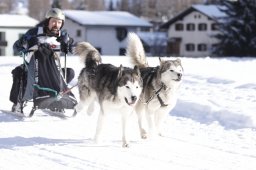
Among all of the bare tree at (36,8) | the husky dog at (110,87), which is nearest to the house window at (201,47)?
the husky dog at (110,87)

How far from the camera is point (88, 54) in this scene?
7.95m

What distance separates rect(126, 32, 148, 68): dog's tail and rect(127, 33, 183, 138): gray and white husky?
52 centimetres

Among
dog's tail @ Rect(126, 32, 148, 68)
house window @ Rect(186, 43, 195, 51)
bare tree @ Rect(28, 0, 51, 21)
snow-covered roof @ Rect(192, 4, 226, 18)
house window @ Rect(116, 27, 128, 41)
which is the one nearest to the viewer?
dog's tail @ Rect(126, 32, 148, 68)

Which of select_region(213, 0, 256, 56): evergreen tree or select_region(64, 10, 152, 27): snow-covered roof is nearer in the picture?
select_region(213, 0, 256, 56): evergreen tree

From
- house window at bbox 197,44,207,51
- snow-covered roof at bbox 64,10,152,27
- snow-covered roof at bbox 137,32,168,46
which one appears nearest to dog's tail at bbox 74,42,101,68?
snow-covered roof at bbox 64,10,152,27

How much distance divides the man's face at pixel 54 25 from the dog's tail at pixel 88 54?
531 millimetres

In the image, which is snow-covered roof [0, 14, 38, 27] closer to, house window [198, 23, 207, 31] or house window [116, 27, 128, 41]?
house window [116, 27, 128, 41]

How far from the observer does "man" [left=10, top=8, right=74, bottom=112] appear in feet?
27.0

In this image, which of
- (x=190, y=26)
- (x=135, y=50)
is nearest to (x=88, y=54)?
(x=135, y=50)

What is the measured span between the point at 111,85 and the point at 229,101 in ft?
14.3

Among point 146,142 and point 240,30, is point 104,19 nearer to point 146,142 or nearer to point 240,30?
point 240,30

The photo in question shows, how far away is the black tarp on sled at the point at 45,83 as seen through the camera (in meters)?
8.16

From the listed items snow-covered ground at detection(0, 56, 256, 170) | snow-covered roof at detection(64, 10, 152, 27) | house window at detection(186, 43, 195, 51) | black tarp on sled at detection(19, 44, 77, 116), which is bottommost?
snow-covered ground at detection(0, 56, 256, 170)

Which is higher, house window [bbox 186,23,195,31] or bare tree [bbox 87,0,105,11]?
bare tree [bbox 87,0,105,11]
